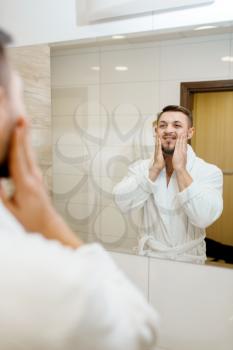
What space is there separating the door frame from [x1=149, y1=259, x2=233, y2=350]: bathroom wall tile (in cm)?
52

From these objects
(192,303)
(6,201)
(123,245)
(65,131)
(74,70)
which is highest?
(74,70)

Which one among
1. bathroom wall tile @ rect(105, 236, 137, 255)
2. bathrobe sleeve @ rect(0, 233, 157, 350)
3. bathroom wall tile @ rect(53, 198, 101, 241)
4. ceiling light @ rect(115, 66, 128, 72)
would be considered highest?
ceiling light @ rect(115, 66, 128, 72)

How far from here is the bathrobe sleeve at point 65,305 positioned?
0.39 m

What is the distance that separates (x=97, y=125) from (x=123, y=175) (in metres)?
0.20

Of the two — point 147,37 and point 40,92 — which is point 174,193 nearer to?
point 147,37

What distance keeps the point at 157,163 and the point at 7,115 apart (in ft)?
2.37

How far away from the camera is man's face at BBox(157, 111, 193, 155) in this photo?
3.35 ft

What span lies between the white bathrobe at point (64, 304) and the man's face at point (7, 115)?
0.11 metres

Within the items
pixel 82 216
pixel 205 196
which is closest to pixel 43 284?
pixel 205 196

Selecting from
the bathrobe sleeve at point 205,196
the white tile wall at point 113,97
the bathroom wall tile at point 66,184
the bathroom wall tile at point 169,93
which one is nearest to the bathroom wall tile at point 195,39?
the white tile wall at point 113,97

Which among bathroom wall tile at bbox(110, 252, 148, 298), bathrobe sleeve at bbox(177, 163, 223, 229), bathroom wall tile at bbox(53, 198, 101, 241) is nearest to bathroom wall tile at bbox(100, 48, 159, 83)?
bathrobe sleeve at bbox(177, 163, 223, 229)

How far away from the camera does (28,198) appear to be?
434 millimetres

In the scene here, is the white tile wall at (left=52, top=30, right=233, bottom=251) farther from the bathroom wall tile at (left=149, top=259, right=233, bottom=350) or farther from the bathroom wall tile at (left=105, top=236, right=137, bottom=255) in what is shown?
the bathroom wall tile at (left=149, top=259, right=233, bottom=350)

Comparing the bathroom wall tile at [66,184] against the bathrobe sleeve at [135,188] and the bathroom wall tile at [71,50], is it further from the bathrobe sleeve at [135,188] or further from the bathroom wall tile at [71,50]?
the bathroom wall tile at [71,50]
